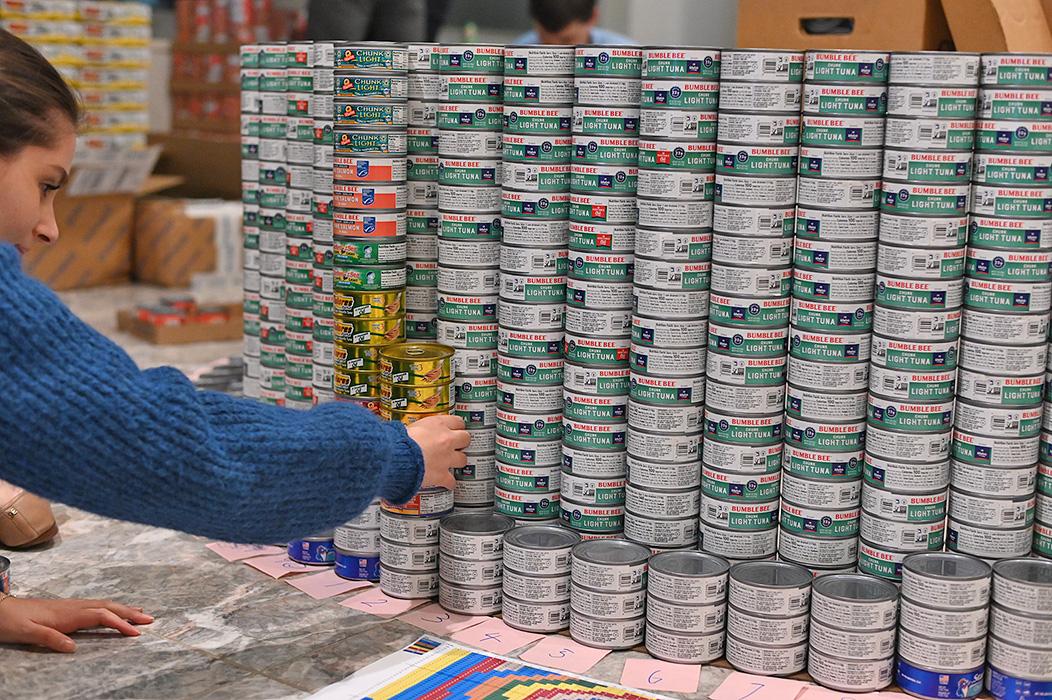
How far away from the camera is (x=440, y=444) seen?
6.86 feet

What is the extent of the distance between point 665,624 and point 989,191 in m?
0.86

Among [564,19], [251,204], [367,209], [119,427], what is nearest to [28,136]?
[119,427]

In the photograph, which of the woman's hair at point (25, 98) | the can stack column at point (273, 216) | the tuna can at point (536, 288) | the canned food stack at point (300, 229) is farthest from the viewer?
the can stack column at point (273, 216)

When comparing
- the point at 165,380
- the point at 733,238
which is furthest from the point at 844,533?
the point at 165,380

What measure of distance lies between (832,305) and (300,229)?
1158mm

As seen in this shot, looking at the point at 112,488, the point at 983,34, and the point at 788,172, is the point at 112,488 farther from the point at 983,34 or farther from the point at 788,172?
the point at 983,34

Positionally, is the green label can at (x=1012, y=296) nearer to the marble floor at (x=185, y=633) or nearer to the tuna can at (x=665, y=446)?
the tuna can at (x=665, y=446)

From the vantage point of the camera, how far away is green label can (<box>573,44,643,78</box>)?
2.08 metres

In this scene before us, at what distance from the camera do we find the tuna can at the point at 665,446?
6.97 feet

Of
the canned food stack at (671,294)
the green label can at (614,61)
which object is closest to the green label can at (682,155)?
the canned food stack at (671,294)

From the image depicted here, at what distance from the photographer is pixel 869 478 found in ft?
6.64

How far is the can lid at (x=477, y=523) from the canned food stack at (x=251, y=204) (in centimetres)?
82

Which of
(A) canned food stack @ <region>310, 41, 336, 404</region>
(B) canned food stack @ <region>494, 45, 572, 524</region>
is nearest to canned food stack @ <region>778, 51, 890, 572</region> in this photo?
(B) canned food stack @ <region>494, 45, 572, 524</region>

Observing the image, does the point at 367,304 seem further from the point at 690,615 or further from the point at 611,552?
the point at 690,615
